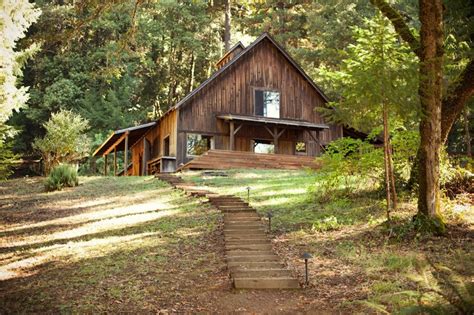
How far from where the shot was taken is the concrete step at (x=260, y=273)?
7477 millimetres

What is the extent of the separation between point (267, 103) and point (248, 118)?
3014 mm

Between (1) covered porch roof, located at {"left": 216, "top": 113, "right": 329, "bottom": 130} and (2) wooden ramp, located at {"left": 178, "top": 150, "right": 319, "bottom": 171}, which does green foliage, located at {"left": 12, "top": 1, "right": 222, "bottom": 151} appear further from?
(2) wooden ramp, located at {"left": 178, "top": 150, "right": 319, "bottom": 171}

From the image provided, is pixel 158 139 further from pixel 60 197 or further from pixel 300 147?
pixel 60 197

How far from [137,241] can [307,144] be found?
69.9 feet

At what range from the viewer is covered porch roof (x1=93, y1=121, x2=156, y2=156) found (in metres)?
26.7

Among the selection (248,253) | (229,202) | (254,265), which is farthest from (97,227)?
(254,265)

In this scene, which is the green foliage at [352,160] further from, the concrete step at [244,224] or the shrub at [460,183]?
the concrete step at [244,224]

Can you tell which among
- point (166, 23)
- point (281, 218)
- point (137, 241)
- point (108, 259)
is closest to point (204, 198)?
point (281, 218)

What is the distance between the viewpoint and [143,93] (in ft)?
146

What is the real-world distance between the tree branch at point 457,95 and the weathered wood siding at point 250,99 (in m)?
16.4

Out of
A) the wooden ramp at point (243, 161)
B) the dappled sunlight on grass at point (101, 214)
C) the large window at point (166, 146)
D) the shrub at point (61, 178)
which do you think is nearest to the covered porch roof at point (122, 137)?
the large window at point (166, 146)

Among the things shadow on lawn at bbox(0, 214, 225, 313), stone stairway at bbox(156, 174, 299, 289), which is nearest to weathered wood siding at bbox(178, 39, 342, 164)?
stone stairway at bbox(156, 174, 299, 289)

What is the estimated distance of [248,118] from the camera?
2595 centimetres

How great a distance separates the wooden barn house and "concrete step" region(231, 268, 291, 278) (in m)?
16.5
